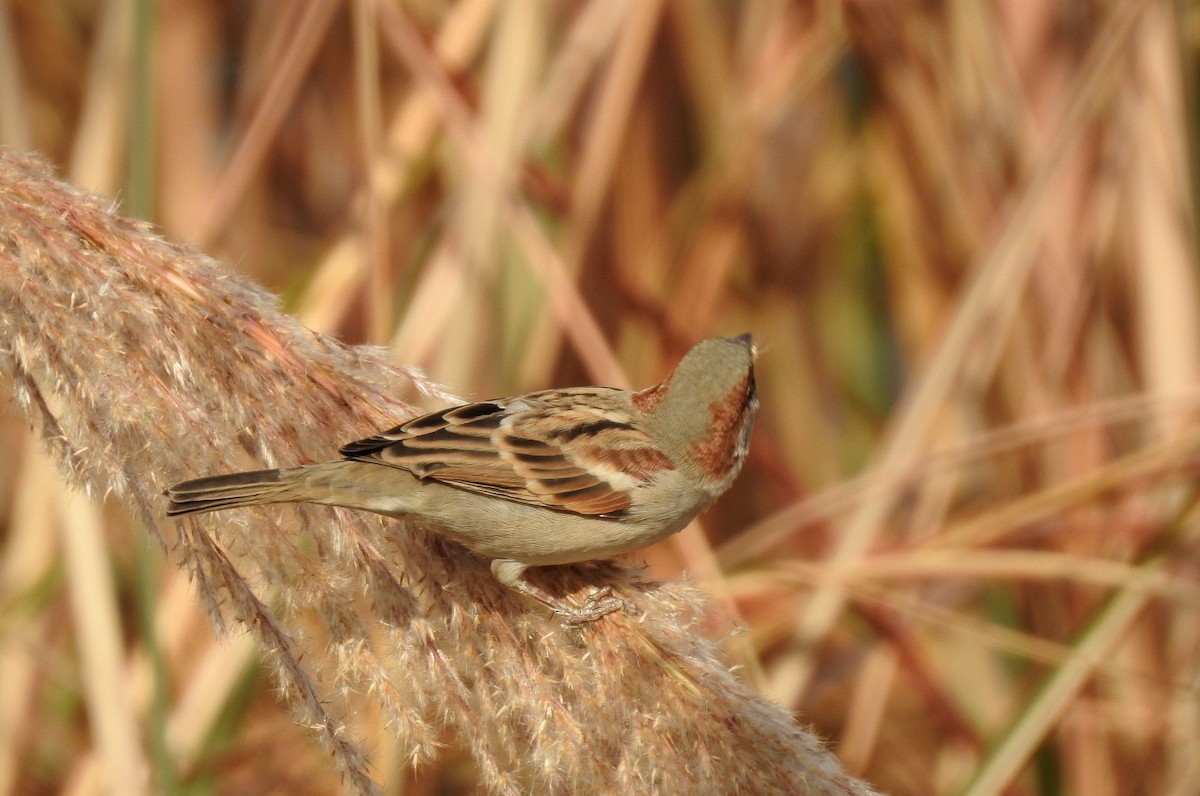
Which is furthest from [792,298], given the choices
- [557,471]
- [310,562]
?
[310,562]

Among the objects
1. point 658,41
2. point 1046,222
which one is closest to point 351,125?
point 658,41

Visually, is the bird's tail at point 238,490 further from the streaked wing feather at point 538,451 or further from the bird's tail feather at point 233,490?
the streaked wing feather at point 538,451

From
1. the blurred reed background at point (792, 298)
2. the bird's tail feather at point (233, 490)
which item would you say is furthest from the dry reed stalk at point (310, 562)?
the blurred reed background at point (792, 298)

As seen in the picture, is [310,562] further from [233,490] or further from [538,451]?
[538,451]

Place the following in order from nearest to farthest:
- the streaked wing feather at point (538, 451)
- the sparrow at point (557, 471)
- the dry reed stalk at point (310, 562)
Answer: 1. the dry reed stalk at point (310, 562)
2. the sparrow at point (557, 471)
3. the streaked wing feather at point (538, 451)

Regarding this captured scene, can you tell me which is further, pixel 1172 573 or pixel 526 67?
pixel 526 67

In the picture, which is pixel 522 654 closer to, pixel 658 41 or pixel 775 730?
pixel 775 730
